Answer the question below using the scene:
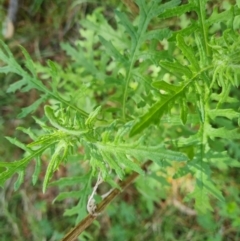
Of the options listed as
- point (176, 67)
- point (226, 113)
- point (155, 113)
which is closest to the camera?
point (155, 113)

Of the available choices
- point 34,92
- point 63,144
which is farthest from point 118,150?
point 34,92

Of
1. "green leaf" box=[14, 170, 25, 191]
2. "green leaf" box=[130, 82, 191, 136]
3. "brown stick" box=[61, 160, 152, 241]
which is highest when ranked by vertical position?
"green leaf" box=[14, 170, 25, 191]

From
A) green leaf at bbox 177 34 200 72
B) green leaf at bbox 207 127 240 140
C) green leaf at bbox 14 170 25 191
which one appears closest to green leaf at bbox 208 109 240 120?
green leaf at bbox 207 127 240 140

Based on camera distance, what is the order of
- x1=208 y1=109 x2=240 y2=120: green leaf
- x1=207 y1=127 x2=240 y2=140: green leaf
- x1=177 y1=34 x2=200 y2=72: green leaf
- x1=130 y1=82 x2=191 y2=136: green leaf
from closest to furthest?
x1=130 y1=82 x2=191 y2=136: green leaf, x1=177 y1=34 x2=200 y2=72: green leaf, x1=208 y1=109 x2=240 y2=120: green leaf, x1=207 y1=127 x2=240 y2=140: green leaf

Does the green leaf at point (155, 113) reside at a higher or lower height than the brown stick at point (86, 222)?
higher

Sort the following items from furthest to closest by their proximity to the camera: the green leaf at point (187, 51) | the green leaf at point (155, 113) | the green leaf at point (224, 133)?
the green leaf at point (224, 133)
the green leaf at point (187, 51)
the green leaf at point (155, 113)

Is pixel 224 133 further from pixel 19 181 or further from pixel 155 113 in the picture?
pixel 19 181

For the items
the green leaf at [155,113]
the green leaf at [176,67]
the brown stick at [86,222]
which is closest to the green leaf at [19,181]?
the brown stick at [86,222]

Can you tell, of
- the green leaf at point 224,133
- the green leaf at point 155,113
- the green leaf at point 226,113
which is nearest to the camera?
the green leaf at point 155,113

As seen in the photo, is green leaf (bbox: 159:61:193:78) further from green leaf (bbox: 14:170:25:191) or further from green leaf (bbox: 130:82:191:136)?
green leaf (bbox: 14:170:25:191)

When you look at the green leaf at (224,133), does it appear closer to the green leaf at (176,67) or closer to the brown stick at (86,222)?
the green leaf at (176,67)

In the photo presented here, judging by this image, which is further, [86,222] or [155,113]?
[86,222]

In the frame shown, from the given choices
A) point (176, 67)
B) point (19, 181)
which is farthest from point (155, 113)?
point (19, 181)

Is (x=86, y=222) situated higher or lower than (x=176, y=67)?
lower
